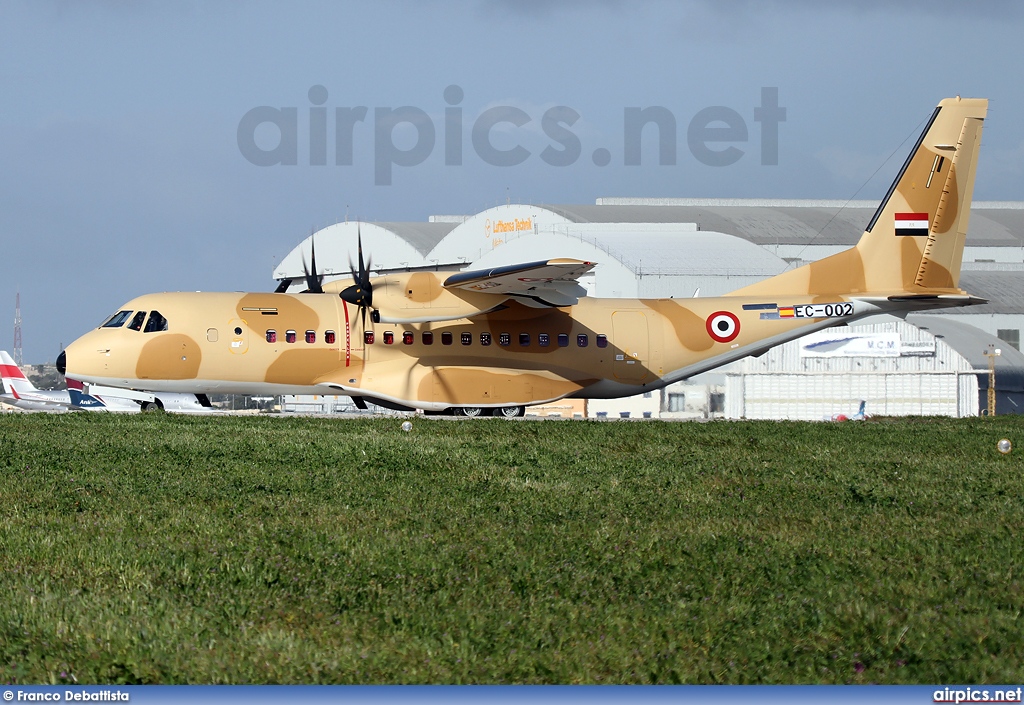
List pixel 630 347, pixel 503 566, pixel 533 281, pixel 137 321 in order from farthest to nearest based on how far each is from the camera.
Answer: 1. pixel 630 347
2. pixel 137 321
3. pixel 533 281
4. pixel 503 566

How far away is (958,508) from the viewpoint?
500 inches

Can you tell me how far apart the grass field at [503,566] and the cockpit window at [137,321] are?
12905 mm

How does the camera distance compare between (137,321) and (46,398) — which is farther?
(46,398)

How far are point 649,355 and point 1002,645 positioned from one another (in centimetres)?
2565

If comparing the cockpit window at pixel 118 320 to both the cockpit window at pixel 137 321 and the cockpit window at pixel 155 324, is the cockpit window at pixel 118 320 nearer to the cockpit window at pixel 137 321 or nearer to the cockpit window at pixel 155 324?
the cockpit window at pixel 137 321

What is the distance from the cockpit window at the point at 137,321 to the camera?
1206 inches

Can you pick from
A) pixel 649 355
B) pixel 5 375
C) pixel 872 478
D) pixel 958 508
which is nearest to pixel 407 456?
pixel 872 478

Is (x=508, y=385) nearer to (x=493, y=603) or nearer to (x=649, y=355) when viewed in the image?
(x=649, y=355)

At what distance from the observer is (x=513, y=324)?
32.2m

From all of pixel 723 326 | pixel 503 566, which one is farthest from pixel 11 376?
pixel 503 566

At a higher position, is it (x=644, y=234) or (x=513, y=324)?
(x=644, y=234)

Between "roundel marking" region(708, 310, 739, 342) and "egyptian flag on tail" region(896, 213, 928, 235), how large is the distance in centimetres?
564

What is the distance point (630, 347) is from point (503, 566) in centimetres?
2334

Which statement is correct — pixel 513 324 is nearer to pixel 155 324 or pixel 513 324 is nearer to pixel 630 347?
pixel 630 347
